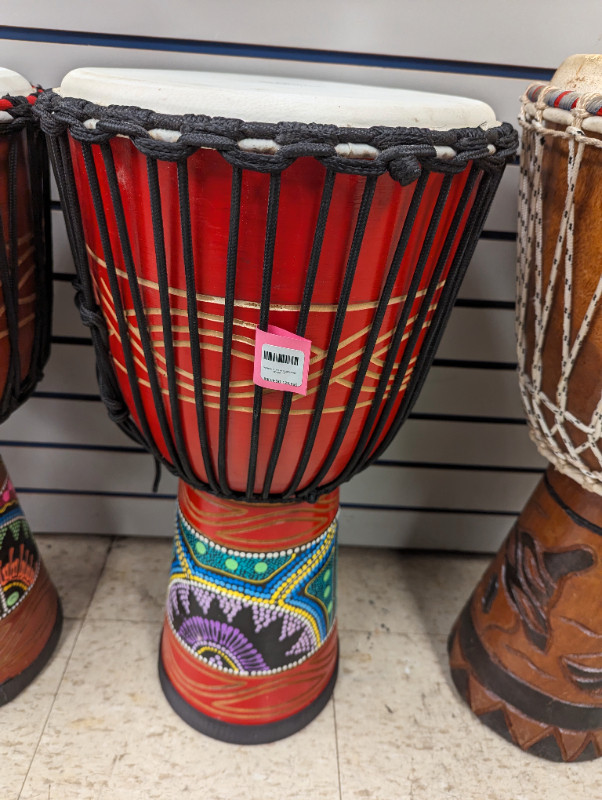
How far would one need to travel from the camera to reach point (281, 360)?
0.58 m

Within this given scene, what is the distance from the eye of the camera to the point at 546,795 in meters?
0.86

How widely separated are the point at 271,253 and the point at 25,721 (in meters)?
0.83

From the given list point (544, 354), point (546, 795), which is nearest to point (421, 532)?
point (546, 795)

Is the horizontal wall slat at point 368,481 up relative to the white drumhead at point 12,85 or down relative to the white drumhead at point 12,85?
down

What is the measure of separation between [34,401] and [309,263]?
81 centimetres

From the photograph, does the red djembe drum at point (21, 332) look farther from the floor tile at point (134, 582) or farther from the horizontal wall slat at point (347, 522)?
the horizontal wall slat at point (347, 522)

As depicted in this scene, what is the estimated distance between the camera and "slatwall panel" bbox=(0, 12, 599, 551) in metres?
0.89

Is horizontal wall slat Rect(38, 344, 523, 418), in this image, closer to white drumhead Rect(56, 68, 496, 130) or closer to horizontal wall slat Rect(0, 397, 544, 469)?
horizontal wall slat Rect(0, 397, 544, 469)

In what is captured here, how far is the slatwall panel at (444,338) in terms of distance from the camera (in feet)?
2.90

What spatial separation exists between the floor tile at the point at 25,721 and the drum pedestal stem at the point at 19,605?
15 millimetres

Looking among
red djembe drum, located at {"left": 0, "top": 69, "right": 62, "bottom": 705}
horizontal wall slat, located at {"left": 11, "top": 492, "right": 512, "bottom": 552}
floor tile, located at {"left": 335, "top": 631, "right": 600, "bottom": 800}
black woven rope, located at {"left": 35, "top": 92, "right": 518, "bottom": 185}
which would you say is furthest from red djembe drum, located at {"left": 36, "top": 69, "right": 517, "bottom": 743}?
horizontal wall slat, located at {"left": 11, "top": 492, "right": 512, "bottom": 552}

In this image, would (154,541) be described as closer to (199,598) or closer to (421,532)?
(199,598)

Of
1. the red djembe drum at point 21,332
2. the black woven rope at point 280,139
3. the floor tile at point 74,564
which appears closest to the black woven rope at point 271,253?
the black woven rope at point 280,139

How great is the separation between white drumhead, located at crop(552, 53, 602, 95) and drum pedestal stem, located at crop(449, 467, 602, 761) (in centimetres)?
52
